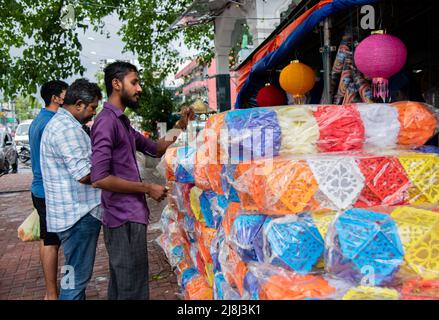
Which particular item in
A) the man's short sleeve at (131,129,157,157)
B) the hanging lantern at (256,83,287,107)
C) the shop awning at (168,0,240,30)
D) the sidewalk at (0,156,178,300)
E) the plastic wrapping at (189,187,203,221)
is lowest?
the sidewalk at (0,156,178,300)

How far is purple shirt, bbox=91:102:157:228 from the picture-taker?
1968 mm

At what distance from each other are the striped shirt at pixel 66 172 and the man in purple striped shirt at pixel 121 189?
309 millimetres

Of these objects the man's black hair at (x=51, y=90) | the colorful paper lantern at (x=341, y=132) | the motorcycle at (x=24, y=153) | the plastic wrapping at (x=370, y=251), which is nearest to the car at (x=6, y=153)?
the motorcycle at (x=24, y=153)

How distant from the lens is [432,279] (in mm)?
1349

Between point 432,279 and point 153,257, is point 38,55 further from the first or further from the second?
point 432,279

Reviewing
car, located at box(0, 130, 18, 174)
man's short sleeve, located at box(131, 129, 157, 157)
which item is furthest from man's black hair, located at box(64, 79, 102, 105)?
car, located at box(0, 130, 18, 174)

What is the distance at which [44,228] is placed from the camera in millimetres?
3018

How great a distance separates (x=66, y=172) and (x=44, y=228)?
2.70 feet

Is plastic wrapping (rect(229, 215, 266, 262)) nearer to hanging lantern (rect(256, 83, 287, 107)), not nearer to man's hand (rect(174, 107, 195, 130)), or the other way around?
man's hand (rect(174, 107, 195, 130))

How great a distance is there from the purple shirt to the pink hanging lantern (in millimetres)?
1926

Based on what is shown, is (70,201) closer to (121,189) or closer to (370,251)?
(121,189)

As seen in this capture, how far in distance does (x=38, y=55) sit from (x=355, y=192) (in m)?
7.29

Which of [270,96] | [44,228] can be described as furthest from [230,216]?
[270,96]

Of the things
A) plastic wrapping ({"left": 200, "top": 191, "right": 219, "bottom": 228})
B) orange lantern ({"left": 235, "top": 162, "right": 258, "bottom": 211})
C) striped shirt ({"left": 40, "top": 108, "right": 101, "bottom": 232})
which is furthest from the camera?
plastic wrapping ({"left": 200, "top": 191, "right": 219, "bottom": 228})
